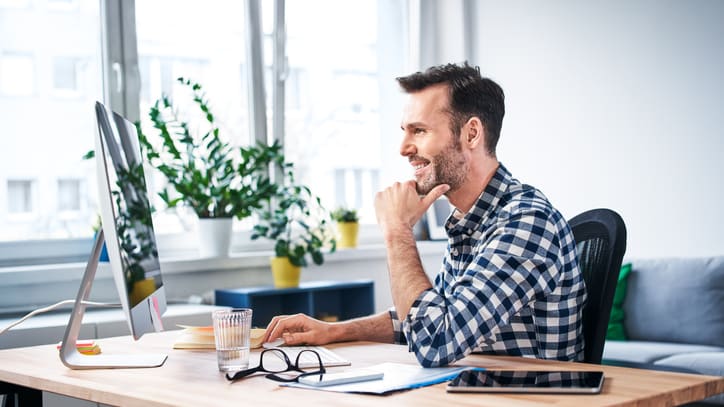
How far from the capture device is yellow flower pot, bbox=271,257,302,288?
411cm

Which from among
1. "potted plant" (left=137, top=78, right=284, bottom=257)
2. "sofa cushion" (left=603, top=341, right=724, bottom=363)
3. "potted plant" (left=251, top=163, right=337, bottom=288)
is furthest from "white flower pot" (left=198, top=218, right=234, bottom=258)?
"sofa cushion" (left=603, top=341, right=724, bottom=363)

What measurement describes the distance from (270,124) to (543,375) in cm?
333

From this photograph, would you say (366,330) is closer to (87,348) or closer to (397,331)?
(397,331)

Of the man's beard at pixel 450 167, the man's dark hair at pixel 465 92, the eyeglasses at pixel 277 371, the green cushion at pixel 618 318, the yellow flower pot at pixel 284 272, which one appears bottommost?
the green cushion at pixel 618 318

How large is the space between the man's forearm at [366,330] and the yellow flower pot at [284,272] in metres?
1.91

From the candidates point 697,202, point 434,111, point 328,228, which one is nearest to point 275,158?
point 328,228

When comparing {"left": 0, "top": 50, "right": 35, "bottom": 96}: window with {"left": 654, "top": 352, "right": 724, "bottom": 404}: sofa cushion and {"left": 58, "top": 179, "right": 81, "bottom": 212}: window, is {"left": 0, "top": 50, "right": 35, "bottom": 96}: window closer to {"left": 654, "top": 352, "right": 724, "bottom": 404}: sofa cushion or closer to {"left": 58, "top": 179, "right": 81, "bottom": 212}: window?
{"left": 58, "top": 179, "right": 81, "bottom": 212}: window

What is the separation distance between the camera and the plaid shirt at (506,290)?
1668 millimetres

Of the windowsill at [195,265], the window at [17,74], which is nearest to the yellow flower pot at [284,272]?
the windowsill at [195,265]

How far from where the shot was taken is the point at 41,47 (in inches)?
152

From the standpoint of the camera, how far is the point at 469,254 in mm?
2062

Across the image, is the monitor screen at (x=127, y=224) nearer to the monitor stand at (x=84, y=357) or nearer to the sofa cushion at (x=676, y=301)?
the monitor stand at (x=84, y=357)

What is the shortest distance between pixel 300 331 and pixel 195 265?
200 cm

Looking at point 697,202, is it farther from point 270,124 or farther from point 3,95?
point 3,95
